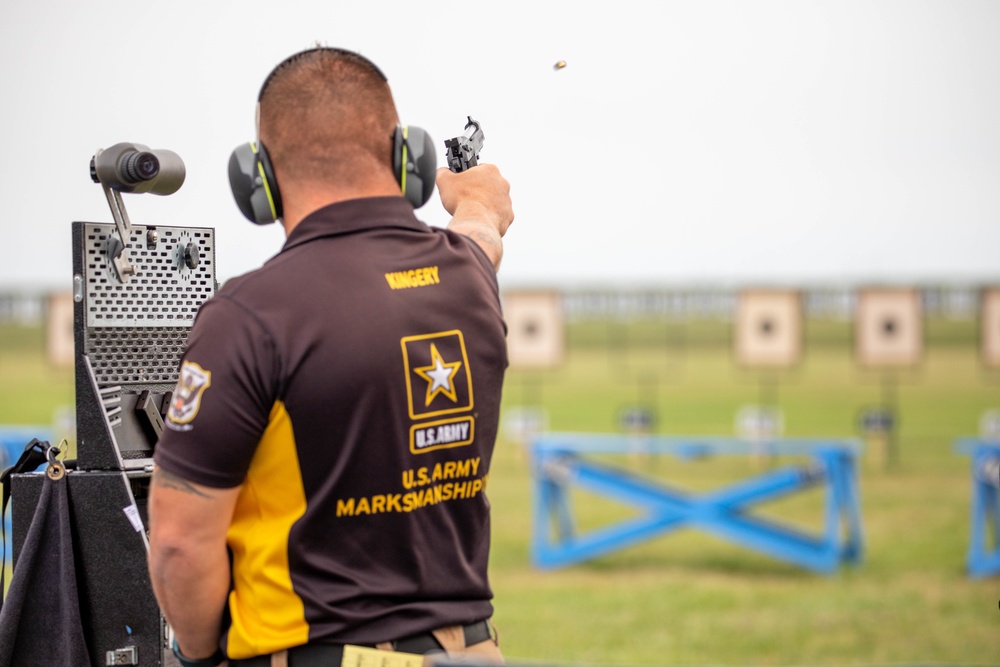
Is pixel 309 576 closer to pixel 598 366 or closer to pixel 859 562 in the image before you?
pixel 859 562

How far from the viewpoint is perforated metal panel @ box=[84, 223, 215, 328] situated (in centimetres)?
217

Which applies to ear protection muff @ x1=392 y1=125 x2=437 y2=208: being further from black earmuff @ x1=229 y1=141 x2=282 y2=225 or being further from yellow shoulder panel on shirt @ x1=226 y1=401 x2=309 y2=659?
yellow shoulder panel on shirt @ x1=226 y1=401 x2=309 y2=659

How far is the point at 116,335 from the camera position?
2.21 m

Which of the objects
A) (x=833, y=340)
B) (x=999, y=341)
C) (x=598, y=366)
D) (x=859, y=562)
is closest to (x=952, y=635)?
(x=859, y=562)

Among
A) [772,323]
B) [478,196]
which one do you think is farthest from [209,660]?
[772,323]

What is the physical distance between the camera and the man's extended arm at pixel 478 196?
2.18 metres

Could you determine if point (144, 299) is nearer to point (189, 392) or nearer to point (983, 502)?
point (189, 392)

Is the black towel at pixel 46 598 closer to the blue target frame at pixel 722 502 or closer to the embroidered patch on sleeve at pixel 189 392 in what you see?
the embroidered patch on sleeve at pixel 189 392

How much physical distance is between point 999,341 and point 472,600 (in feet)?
46.5

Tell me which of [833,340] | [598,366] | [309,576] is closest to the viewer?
[309,576]

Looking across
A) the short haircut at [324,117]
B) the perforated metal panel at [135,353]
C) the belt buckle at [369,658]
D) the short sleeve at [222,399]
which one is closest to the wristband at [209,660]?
the belt buckle at [369,658]

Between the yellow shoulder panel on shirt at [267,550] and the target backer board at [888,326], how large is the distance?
1360 centimetres

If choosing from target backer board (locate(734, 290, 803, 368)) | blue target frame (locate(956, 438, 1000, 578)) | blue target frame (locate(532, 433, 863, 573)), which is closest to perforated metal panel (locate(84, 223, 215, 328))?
A: blue target frame (locate(532, 433, 863, 573))

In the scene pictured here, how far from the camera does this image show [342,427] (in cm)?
168
